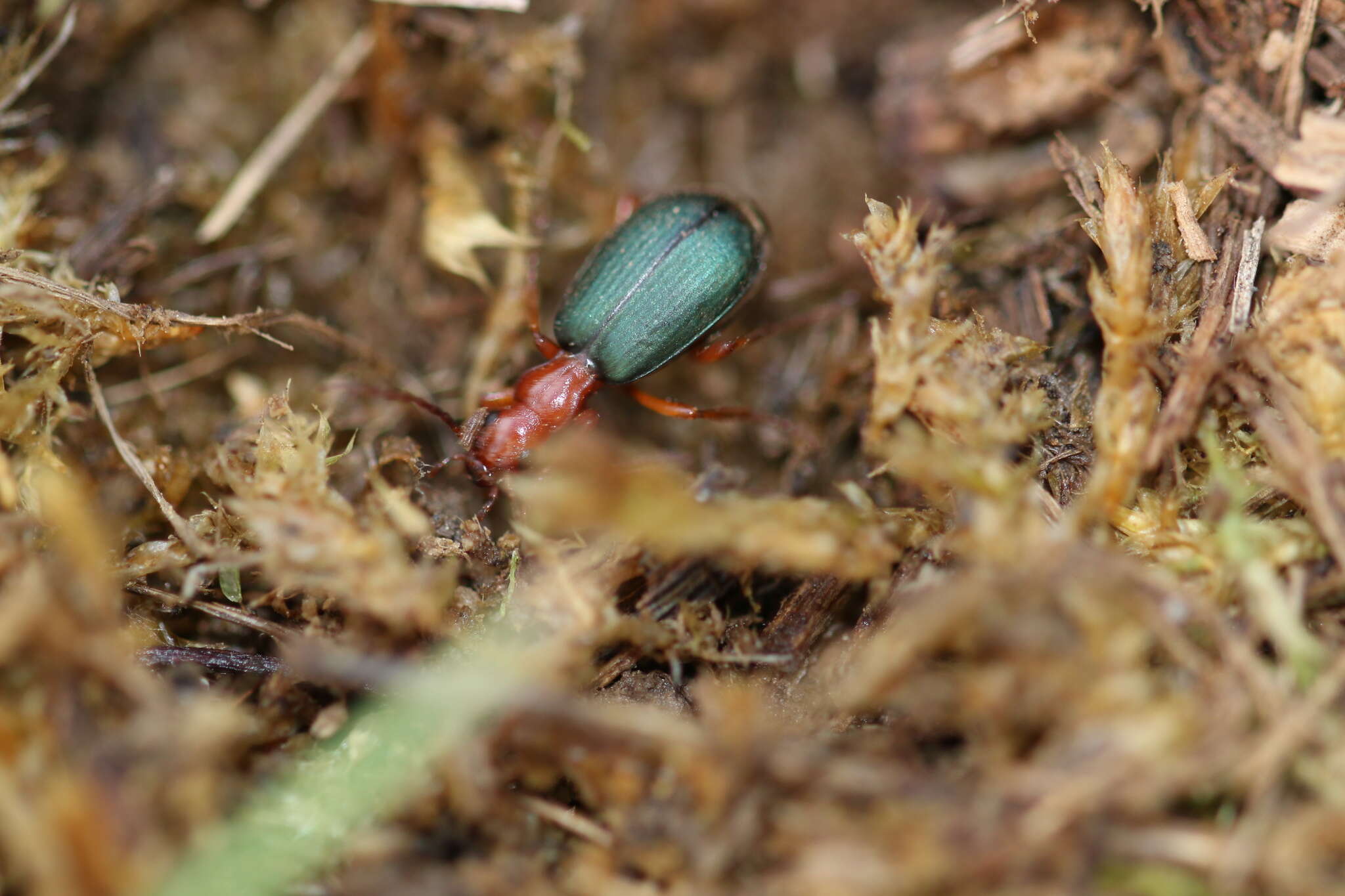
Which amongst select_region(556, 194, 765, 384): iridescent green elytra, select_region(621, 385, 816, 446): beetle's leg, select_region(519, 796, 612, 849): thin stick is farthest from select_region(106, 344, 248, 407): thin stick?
select_region(519, 796, 612, 849): thin stick

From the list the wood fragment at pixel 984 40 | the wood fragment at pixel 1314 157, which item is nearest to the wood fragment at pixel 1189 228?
the wood fragment at pixel 1314 157

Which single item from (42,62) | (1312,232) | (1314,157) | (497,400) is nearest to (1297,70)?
(1314,157)

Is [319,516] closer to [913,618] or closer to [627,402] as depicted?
[913,618]

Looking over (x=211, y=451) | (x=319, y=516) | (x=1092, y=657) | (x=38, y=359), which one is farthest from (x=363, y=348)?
(x=1092, y=657)

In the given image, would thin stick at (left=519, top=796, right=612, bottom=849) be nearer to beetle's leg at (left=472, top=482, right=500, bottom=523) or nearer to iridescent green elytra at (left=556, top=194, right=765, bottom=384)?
beetle's leg at (left=472, top=482, right=500, bottom=523)

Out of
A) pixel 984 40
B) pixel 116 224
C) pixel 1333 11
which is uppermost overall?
pixel 1333 11

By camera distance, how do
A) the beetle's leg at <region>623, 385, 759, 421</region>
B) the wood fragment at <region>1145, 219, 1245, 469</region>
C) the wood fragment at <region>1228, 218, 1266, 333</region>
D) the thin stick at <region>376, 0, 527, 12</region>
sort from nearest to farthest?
the wood fragment at <region>1145, 219, 1245, 469</region> < the wood fragment at <region>1228, 218, 1266, 333</region> < the beetle's leg at <region>623, 385, 759, 421</region> < the thin stick at <region>376, 0, 527, 12</region>

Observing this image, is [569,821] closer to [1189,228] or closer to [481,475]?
[481,475]
